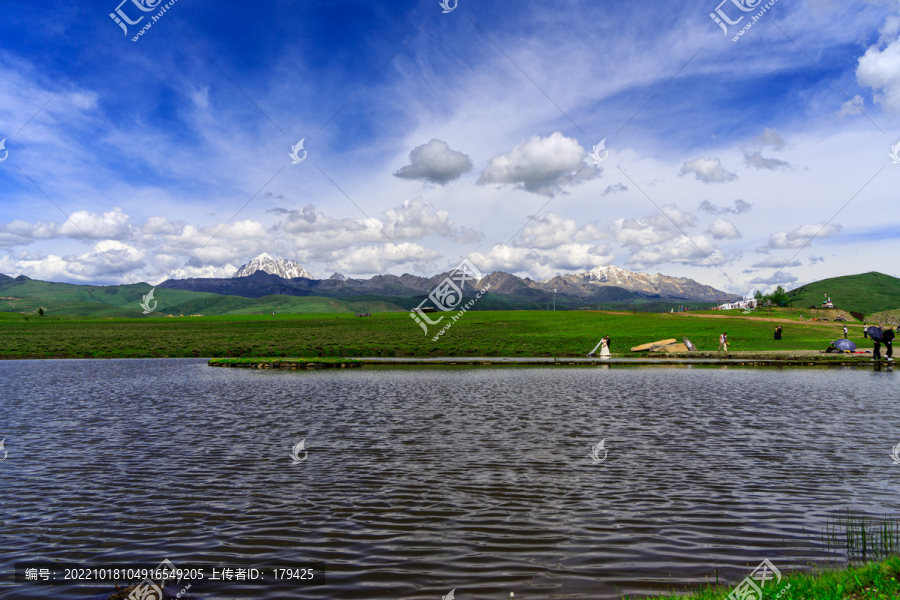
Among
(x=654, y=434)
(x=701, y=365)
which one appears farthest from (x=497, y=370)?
(x=654, y=434)

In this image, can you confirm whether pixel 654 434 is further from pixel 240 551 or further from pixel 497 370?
pixel 497 370

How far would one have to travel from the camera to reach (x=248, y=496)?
13594mm

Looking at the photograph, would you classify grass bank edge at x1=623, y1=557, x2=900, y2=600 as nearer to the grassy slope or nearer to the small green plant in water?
the small green plant in water

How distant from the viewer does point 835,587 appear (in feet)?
24.9

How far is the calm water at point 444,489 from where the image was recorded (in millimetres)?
9656

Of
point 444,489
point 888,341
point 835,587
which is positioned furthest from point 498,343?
point 835,587

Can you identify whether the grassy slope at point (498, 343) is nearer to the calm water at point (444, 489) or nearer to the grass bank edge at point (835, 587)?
the calm water at point (444, 489)

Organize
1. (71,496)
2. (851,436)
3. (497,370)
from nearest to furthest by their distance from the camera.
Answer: (71,496) → (851,436) → (497,370)

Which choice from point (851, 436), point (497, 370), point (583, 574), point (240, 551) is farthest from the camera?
point (497, 370)

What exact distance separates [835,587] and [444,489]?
28.9ft

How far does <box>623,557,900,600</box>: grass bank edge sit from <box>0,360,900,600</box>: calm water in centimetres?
96

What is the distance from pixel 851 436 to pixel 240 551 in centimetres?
2241

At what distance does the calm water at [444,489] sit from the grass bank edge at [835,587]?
961 millimetres

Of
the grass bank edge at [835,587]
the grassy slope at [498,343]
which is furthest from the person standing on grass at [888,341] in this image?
the grass bank edge at [835,587]
